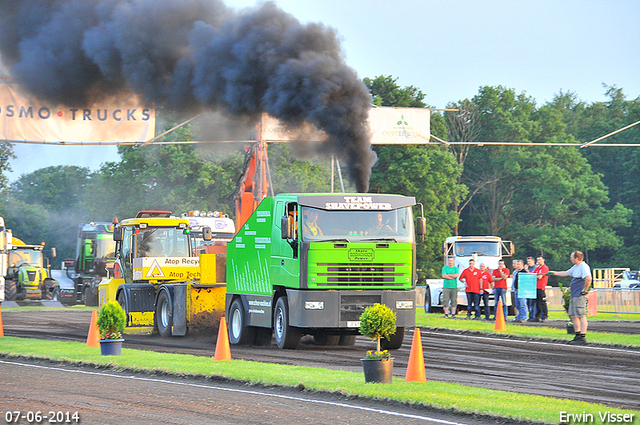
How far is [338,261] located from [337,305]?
0.85 metres

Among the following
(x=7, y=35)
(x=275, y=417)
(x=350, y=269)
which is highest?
(x=7, y=35)

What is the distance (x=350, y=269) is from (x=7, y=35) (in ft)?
41.5

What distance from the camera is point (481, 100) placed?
7031 cm

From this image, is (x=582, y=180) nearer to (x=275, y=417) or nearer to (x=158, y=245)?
(x=158, y=245)

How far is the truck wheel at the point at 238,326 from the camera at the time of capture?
18.6m

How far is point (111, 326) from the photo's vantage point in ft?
50.0

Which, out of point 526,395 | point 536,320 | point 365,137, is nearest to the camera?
point 526,395

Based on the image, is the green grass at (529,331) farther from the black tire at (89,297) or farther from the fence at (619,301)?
the black tire at (89,297)

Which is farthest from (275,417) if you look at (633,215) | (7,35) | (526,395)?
(633,215)

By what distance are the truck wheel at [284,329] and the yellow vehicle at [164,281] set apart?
362 centimetres

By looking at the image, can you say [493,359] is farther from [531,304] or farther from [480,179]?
[480,179]

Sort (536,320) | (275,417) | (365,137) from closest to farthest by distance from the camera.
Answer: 1. (275,417)
2. (365,137)
3. (536,320)

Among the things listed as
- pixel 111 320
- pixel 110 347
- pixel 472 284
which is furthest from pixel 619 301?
pixel 111 320

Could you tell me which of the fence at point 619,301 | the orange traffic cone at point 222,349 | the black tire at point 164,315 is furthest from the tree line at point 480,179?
the orange traffic cone at point 222,349
